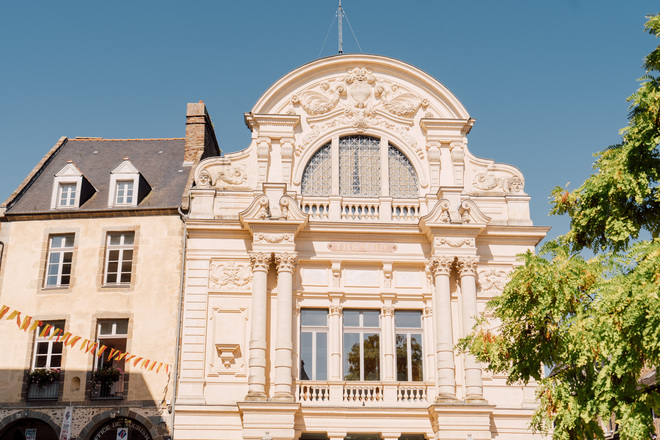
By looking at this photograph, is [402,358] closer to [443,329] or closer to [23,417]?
[443,329]

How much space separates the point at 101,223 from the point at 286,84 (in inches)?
272

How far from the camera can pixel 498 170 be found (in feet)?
73.3

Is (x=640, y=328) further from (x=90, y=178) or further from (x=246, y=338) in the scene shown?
(x=90, y=178)

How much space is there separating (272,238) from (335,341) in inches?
131

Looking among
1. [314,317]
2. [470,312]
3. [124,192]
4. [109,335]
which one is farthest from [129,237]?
[470,312]

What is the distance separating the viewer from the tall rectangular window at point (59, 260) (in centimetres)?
2112

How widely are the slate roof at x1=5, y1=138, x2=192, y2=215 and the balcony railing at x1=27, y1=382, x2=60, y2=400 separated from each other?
5017 millimetres

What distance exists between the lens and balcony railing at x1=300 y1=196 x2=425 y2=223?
2144 centimetres

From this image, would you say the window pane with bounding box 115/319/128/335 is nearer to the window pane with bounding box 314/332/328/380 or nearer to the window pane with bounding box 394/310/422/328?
the window pane with bounding box 314/332/328/380

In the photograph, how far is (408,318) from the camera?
2094 centimetres

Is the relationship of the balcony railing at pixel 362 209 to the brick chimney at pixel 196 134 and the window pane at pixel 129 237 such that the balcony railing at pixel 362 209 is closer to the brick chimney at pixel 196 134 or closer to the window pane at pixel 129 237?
the brick chimney at pixel 196 134

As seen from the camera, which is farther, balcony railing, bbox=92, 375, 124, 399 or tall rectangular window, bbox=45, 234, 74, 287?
tall rectangular window, bbox=45, 234, 74, 287

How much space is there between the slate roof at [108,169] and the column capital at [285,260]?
3.62m

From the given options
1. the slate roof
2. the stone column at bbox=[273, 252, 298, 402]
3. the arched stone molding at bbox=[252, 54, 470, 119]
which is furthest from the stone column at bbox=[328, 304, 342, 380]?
the arched stone molding at bbox=[252, 54, 470, 119]
